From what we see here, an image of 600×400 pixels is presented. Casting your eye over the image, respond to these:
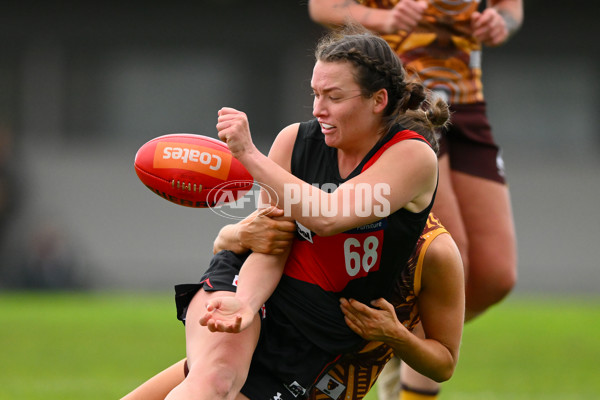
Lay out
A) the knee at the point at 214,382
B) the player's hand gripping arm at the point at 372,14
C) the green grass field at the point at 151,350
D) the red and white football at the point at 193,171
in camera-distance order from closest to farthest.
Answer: the knee at the point at 214,382
the red and white football at the point at 193,171
the player's hand gripping arm at the point at 372,14
the green grass field at the point at 151,350

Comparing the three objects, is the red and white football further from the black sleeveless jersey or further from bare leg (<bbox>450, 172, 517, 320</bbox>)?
bare leg (<bbox>450, 172, 517, 320</bbox>)

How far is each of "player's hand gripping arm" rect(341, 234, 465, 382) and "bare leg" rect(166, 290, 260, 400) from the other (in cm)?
39

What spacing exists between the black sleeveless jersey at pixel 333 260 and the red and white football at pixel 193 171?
Result: 0.24m

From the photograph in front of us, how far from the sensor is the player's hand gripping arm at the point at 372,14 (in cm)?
430

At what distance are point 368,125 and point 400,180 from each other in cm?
25

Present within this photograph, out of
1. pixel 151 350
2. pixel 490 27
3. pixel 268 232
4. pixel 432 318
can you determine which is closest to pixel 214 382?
pixel 268 232

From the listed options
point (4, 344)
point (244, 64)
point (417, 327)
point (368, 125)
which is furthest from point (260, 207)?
point (244, 64)

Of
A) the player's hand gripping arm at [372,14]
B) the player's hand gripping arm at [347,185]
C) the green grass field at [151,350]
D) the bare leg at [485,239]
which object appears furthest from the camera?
the green grass field at [151,350]

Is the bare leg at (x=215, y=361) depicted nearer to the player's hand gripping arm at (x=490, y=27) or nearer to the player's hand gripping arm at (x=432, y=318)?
the player's hand gripping arm at (x=432, y=318)

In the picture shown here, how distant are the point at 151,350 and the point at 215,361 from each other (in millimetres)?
5380

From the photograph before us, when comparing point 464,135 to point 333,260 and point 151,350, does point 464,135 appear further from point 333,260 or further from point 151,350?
point 151,350

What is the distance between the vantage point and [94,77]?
1764cm

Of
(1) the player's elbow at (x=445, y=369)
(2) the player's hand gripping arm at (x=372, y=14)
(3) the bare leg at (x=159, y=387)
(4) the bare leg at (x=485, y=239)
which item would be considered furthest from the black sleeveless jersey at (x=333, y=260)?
(4) the bare leg at (x=485, y=239)

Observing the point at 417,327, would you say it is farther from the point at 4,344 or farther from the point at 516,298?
the point at 516,298
